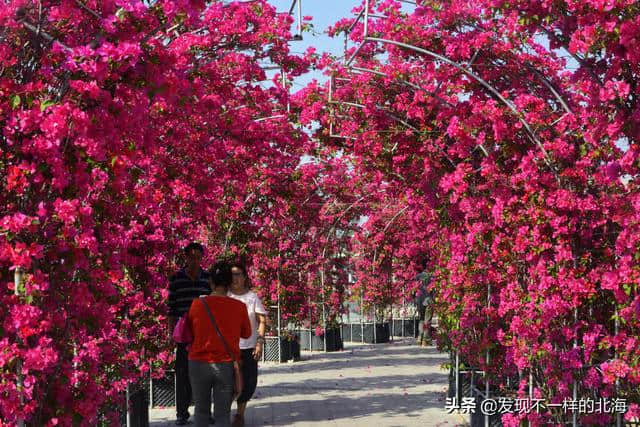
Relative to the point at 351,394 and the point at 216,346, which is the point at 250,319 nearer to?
the point at 216,346

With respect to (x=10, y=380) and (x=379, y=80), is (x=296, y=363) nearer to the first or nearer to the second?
(x=379, y=80)

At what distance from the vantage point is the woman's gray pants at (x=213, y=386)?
6469 millimetres

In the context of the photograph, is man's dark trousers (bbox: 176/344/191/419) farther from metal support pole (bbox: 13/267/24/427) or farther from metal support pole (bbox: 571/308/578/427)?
metal support pole (bbox: 13/267/24/427)

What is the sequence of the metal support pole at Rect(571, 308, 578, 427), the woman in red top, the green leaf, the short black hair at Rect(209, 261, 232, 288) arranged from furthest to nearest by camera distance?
the metal support pole at Rect(571, 308, 578, 427) → the short black hair at Rect(209, 261, 232, 288) → the woman in red top → the green leaf

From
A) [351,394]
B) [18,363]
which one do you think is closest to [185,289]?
[351,394]

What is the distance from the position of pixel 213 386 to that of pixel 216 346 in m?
0.35

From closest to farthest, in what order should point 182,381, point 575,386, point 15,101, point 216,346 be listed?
point 15,101
point 216,346
point 575,386
point 182,381

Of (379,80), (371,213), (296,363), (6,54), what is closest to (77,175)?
(6,54)

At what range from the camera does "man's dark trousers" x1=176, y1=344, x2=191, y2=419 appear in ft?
29.5

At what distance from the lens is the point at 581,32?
17.6ft

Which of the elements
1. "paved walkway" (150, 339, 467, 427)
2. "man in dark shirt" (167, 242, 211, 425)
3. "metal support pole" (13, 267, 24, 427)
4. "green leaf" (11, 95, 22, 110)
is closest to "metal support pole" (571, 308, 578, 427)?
"paved walkway" (150, 339, 467, 427)

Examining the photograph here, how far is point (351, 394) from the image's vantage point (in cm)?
1243

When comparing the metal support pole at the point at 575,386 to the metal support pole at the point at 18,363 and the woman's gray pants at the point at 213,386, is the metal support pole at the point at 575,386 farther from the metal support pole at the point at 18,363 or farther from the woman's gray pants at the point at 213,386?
the metal support pole at the point at 18,363

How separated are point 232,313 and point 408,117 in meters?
3.60
